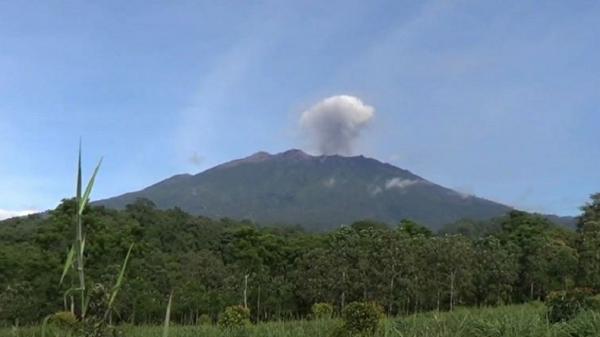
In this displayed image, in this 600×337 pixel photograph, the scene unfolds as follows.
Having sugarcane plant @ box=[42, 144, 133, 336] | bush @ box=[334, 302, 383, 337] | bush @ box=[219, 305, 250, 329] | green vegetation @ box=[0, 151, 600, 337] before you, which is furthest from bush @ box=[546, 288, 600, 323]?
green vegetation @ box=[0, 151, 600, 337]

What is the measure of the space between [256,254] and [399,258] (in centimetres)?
1031

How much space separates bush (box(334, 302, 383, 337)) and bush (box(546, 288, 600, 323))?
2.54 m

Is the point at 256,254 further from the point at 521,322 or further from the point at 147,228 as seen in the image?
the point at 521,322

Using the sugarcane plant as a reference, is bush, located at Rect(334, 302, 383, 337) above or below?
below

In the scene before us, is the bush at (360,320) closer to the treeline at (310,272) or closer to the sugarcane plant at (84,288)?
the sugarcane plant at (84,288)

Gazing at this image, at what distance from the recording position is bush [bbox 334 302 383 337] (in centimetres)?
901

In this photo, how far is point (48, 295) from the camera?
34.7 meters

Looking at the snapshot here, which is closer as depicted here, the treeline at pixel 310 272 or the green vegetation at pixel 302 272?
the green vegetation at pixel 302 272

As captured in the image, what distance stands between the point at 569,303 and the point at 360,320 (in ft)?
11.0

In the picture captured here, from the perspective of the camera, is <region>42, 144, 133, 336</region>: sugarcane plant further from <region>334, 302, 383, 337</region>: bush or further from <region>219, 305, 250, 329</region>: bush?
<region>219, 305, 250, 329</region>: bush

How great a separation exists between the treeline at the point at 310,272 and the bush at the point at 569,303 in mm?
24391

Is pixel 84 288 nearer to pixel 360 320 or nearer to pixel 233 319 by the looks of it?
pixel 360 320

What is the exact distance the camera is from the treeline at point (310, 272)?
3484 centimetres

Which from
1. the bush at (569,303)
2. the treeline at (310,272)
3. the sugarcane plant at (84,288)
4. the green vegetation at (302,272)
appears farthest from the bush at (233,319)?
the treeline at (310,272)
